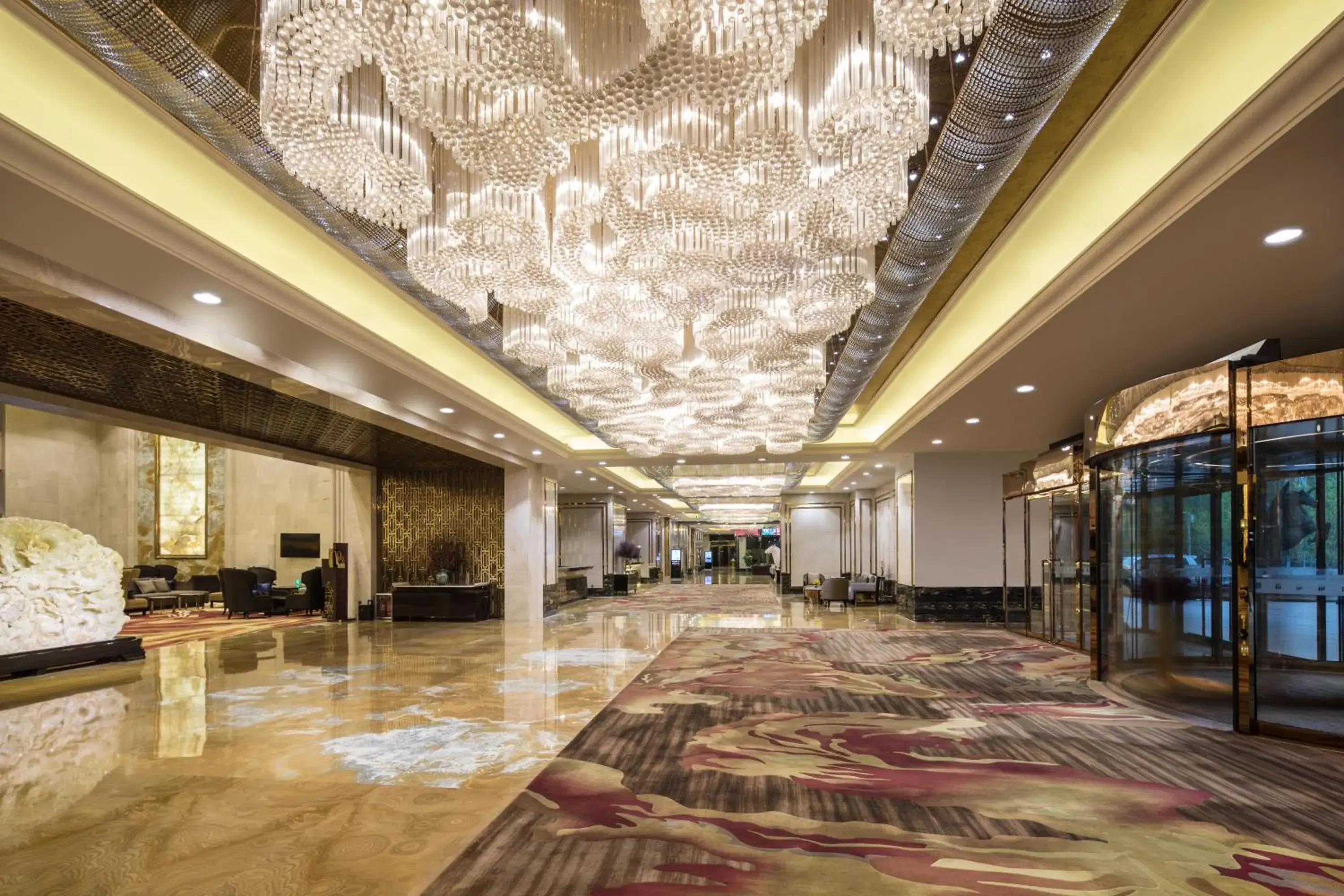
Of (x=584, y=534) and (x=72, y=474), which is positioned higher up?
(x=72, y=474)

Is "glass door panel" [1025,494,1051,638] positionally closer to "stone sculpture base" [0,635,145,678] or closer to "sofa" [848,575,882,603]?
"sofa" [848,575,882,603]

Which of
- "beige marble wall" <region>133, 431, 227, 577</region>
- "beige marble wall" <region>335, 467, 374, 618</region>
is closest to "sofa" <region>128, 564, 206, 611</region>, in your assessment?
"beige marble wall" <region>133, 431, 227, 577</region>

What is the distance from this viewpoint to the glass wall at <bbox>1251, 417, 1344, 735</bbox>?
18.7 feet

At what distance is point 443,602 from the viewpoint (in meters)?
15.7

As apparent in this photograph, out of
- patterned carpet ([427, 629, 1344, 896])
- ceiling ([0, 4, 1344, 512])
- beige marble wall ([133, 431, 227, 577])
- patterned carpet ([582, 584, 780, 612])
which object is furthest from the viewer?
beige marble wall ([133, 431, 227, 577])

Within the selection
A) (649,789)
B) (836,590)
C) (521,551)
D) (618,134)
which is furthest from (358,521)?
(618,134)

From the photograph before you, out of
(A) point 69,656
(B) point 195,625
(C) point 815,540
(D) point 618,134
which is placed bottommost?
(B) point 195,625

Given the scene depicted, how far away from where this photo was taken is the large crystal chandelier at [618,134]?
2.72m

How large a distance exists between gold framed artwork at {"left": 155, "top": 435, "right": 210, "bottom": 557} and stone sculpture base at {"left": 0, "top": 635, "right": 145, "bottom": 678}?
13.4 metres

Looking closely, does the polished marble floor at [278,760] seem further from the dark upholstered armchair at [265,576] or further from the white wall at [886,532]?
the white wall at [886,532]

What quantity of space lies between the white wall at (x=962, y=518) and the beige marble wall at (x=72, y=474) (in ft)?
60.5

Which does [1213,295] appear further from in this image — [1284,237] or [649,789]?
[649,789]

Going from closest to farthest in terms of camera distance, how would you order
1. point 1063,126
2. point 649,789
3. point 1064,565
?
point 649,789
point 1063,126
point 1064,565

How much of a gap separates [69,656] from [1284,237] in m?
12.0
